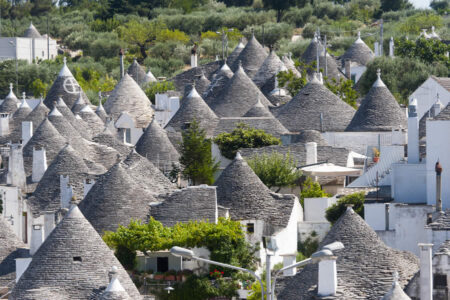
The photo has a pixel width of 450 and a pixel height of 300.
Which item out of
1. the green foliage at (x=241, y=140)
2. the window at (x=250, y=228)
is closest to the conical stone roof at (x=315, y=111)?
the green foliage at (x=241, y=140)

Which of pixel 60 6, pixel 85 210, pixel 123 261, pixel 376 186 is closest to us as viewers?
pixel 123 261

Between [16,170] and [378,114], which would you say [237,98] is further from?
[16,170]

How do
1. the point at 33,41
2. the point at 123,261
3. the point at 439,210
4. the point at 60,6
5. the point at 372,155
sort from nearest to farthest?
the point at 439,210
the point at 123,261
the point at 372,155
the point at 33,41
the point at 60,6

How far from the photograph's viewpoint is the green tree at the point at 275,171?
192ft

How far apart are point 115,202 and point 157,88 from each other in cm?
4069

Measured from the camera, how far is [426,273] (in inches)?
1359

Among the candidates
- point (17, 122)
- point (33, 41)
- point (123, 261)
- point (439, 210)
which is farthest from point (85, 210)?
point (33, 41)

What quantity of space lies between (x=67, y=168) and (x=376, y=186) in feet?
37.7

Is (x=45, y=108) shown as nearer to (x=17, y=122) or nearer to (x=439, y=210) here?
(x=17, y=122)

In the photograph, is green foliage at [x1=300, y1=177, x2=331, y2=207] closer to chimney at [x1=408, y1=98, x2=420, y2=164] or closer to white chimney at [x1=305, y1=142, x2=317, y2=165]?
white chimney at [x1=305, y1=142, x2=317, y2=165]

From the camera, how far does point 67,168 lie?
57781 mm

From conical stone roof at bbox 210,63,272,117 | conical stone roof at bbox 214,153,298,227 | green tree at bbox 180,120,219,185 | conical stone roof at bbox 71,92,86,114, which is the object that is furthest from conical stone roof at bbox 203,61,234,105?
conical stone roof at bbox 214,153,298,227

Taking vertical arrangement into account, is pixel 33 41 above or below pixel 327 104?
above

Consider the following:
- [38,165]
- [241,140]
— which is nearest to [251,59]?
[241,140]
